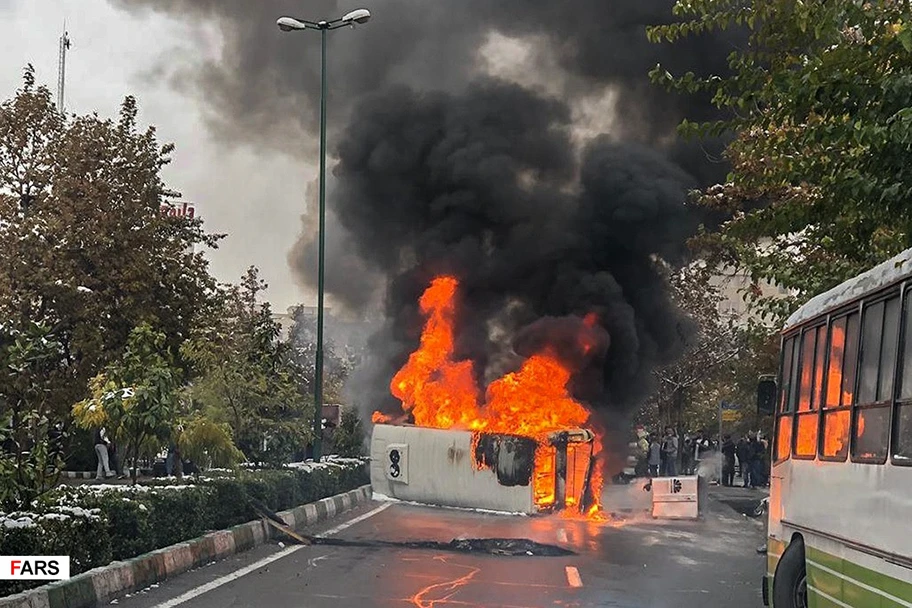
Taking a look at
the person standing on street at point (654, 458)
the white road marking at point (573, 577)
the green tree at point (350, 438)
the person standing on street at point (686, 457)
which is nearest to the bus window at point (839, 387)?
the white road marking at point (573, 577)

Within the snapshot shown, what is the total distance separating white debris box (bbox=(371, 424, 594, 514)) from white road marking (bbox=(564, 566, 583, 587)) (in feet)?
18.6

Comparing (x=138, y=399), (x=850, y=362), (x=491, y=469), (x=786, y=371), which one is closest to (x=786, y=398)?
(x=786, y=371)

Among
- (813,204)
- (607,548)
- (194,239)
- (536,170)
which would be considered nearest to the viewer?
(813,204)

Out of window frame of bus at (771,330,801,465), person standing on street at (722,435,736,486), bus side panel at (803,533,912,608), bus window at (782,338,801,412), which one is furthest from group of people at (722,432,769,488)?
bus side panel at (803,533,912,608)

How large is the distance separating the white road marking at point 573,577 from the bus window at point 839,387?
14.9 ft

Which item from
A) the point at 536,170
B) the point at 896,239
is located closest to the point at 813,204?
the point at 896,239

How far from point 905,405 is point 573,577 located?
263 inches

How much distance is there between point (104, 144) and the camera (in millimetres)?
24953

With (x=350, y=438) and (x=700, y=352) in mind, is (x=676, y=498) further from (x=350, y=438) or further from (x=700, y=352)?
(x=700, y=352)

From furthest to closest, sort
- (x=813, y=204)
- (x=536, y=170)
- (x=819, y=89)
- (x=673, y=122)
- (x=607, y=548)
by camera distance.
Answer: (x=536, y=170) < (x=673, y=122) < (x=607, y=548) < (x=813, y=204) < (x=819, y=89)

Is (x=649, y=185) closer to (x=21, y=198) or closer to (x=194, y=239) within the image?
(x=194, y=239)

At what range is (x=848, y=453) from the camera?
635cm

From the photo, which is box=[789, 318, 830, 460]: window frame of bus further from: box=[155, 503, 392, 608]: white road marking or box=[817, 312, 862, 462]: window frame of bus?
box=[155, 503, 392, 608]: white road marking

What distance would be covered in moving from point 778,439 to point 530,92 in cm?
1694
